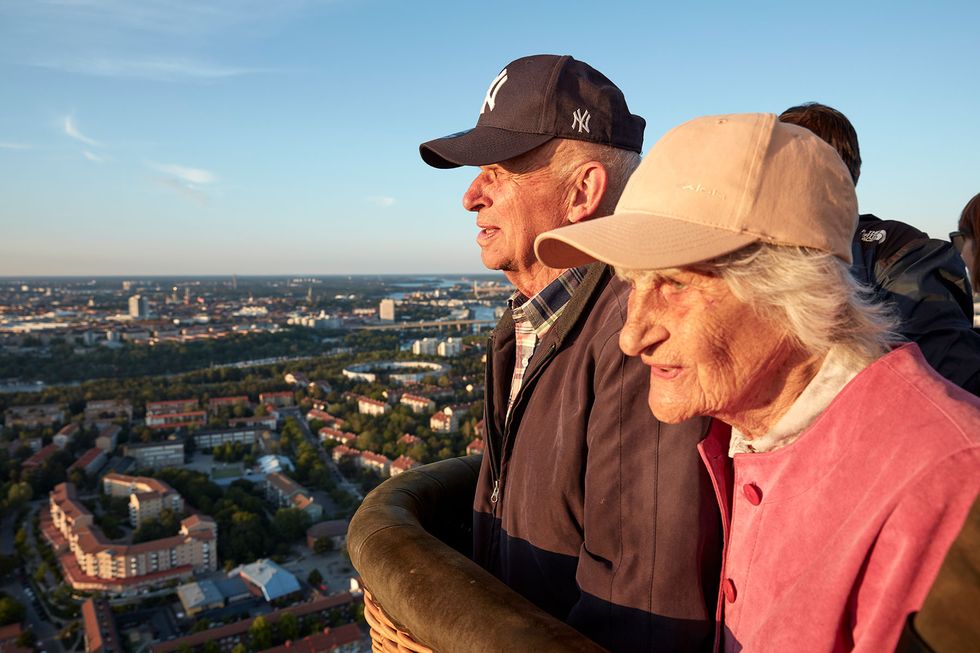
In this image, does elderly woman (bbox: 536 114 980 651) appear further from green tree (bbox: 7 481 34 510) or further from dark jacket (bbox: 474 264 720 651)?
green tree (bbox: 7 481 34 510)

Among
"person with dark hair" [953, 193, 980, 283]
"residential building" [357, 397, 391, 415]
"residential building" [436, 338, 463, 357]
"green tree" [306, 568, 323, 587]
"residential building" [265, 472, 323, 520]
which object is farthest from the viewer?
"residential building" [436, 338, 463, 357]

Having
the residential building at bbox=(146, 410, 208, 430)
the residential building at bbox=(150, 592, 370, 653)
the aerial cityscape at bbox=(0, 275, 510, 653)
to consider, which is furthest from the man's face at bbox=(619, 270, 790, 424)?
the residential building at bbox=(146, 410, 208, 430)

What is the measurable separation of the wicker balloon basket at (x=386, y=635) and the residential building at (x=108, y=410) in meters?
23.0

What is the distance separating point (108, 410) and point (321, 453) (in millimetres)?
8444

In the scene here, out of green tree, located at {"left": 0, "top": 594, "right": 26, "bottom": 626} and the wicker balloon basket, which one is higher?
the wicker balloon basket

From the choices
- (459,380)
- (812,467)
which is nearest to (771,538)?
(812,467)

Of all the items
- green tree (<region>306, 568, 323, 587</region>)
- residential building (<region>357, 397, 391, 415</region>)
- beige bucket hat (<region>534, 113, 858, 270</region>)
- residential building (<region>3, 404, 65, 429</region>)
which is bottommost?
green tree (<region>306, 568, 323, 587</region>)

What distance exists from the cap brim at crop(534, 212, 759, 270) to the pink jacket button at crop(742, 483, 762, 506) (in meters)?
0.21

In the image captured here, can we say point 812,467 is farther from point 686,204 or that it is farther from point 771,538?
point 686,204

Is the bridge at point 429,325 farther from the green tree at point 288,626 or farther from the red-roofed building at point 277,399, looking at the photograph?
the green tree at point 288,626

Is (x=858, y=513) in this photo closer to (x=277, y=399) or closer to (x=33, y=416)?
(x=277, y=399)

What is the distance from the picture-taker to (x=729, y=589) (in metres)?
0.66

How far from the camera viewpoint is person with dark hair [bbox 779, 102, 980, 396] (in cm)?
100

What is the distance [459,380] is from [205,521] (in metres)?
12.6
